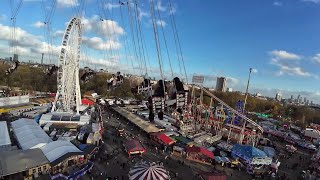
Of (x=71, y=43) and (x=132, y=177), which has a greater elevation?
(x=71, y=43)

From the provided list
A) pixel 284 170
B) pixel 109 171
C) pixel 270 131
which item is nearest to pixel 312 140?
pixel 270 131

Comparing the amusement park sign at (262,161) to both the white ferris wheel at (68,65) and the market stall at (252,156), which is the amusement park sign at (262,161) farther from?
the white ferris wheel at (68,65)

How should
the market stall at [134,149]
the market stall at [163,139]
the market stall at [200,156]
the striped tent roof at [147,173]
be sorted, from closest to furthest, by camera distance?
the striped tent roof at [147,173] < the market stall at [134,149] < the market stall at [200,156] < the market stall at [163,139]

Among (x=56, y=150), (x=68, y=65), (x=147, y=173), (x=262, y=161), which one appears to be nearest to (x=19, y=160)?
(x=56, y=150)

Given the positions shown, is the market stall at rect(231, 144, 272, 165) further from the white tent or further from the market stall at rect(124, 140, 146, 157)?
the white tent

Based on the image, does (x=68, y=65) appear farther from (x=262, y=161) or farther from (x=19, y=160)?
(x=262, y=161)

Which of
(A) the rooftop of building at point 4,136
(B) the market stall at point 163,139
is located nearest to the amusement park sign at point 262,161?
(B) the market stall at point 163,139

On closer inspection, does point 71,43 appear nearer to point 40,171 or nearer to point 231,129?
point 40,171
